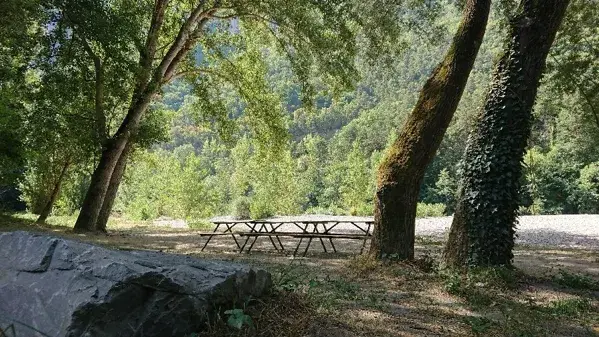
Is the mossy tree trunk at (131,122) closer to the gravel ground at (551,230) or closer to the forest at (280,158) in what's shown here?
the forest at (280,158)

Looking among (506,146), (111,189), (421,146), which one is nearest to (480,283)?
(506,146)

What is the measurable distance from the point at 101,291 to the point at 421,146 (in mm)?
5406

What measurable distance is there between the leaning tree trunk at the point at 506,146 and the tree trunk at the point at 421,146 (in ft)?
1.78

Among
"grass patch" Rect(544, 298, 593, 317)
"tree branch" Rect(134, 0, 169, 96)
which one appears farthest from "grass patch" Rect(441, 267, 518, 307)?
"tree branch" Rect(134, 0, 169, 96)

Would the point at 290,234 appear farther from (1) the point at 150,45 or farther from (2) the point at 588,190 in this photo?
(2) the point at 588,190

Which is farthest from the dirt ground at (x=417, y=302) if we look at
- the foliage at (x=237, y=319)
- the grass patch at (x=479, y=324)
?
the foliage at (x=237, y=319)

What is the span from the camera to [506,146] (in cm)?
670

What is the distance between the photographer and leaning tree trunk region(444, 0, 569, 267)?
6.63 m

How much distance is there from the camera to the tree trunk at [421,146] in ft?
23.2

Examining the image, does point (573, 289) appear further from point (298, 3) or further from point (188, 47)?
point (188, 47)

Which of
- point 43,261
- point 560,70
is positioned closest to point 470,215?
point 43,261

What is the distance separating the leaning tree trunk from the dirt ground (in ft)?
1.47

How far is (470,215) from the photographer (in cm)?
676

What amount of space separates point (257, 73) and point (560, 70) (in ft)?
32.9
